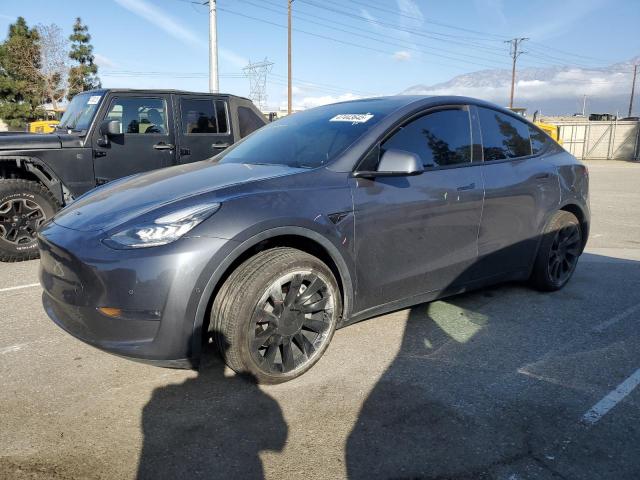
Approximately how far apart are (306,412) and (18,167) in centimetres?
Answer: 474

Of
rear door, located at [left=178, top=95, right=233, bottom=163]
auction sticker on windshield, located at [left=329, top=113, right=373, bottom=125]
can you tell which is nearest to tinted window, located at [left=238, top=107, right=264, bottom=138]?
rear door, located at [left=178, top=95, right=233, bottom=163]

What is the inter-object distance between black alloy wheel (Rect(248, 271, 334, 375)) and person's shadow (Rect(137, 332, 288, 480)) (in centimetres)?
20

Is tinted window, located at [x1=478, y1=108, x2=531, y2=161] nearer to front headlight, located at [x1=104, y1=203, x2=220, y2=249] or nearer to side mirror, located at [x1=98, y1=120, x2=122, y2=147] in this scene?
front headlight, located at [x1=104, y1=203, x2=220, y2=249]

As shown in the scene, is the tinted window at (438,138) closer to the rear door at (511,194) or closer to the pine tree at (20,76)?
the rear door at (511,194)

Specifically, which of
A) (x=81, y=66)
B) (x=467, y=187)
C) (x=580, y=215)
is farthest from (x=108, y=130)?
(x=81, y=66)

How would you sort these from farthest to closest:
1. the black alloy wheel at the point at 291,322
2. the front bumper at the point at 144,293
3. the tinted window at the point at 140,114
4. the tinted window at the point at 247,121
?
the tinted window at the point at 247,121, the tinted window at the point at 140,114, the black alloy wheel at the point at 291,322, the front bumper at the point at 144,293

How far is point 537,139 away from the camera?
4.48m

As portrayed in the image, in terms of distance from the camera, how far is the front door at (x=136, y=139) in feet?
19.8

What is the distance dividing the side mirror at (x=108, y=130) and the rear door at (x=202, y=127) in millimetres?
837

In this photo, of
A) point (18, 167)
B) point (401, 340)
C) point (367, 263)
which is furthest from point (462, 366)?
point (18, 167)

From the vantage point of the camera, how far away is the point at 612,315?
4.11 m

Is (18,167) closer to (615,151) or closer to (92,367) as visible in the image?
(92,367)

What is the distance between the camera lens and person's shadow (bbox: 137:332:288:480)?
218 cm

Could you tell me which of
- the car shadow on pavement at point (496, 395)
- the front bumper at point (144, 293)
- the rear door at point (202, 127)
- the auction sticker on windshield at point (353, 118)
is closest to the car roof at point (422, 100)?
the auction sticker on windshield at point (353, 118)
